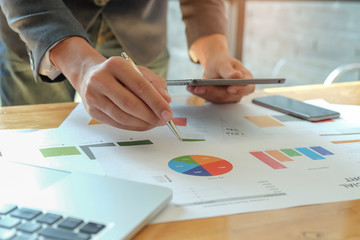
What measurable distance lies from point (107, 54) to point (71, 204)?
76 cm

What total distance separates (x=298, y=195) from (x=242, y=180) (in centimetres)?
7

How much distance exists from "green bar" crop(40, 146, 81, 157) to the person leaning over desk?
7 cm

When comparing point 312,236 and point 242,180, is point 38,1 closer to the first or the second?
point 242,180

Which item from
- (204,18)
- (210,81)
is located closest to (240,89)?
(210,81)

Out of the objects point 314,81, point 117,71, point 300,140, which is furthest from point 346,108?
point 314,81

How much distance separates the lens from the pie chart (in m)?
0.54

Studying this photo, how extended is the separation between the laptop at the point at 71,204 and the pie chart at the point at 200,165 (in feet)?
0.30

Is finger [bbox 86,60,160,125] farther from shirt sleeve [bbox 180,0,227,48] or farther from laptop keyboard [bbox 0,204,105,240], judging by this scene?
shirt sleeve [bbox 180,0,227,48]

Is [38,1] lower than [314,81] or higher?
higher

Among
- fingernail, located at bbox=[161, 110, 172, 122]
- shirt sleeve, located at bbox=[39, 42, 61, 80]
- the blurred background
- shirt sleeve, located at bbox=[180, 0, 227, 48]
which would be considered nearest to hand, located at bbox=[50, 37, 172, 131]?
fingernail, located at bbox=[161, 110, 172, 122]

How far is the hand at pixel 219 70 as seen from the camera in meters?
0.93

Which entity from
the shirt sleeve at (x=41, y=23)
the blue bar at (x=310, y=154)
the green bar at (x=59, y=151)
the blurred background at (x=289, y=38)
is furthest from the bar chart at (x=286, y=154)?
the blurred background at (x=289, y=38)

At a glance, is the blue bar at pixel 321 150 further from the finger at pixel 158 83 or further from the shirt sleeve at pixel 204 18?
the shirt sleeve at pixel 204 18

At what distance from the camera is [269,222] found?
42 cm
